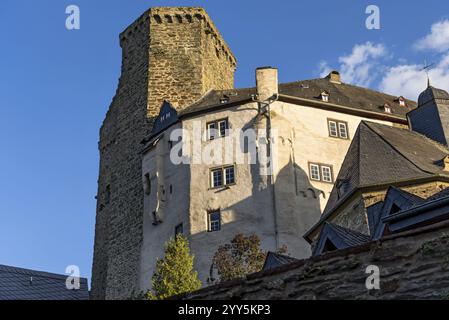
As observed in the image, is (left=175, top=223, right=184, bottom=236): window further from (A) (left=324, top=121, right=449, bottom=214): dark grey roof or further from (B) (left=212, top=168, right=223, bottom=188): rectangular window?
(A) (left=324, top=121, right=449, bottom=214): dark grey roof

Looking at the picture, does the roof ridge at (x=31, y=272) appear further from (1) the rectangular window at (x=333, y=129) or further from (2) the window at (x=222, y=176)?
(1) the rectangular window at (x=333, y=129)

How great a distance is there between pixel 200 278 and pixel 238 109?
768cm

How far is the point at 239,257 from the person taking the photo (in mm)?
25281

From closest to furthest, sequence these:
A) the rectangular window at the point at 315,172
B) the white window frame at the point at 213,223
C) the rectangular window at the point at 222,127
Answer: the white window frame at the point at 213,223 < the rectangular window at the point at 315,172 < the rectangular window at the point at 222,127

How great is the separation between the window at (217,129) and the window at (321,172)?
12.7 feet

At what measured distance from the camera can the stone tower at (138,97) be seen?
33031mm

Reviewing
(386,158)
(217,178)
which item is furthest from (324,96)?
(386,158)

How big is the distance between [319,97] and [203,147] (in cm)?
593

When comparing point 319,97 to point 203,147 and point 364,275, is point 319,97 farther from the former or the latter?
point 364,275

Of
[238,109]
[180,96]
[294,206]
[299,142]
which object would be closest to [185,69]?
[180,96]

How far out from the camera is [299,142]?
2998cm

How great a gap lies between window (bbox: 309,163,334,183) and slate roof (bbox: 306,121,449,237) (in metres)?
4.64

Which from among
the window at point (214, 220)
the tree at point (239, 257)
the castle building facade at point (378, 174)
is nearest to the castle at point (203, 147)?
the window at point (214, 220)

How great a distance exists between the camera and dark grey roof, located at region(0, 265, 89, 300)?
20.4 metres
